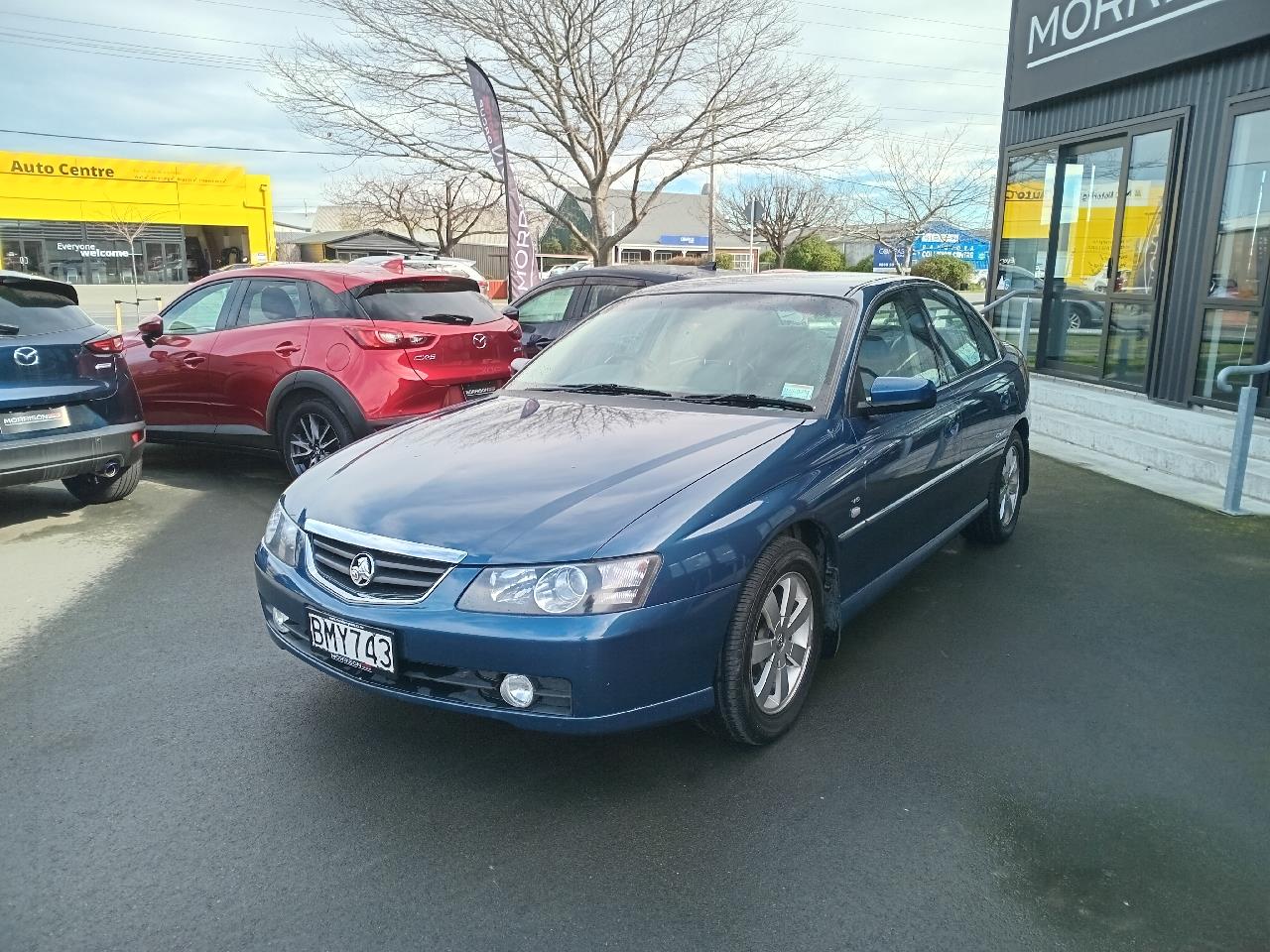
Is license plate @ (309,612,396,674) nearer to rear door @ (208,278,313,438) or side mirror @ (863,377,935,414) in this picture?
side mirror @ (863,377,935,414)

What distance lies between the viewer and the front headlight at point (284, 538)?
10.3 ft

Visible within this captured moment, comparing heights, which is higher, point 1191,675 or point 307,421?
point 307,421

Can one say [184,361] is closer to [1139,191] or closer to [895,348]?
[895,348]

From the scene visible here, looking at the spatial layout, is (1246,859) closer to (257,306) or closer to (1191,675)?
(1191,675)

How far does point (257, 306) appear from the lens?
23.0 ft

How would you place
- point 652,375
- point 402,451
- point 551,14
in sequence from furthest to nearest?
point 551,14 → point 652,375 → point 402,451

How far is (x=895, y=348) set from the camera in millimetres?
4191

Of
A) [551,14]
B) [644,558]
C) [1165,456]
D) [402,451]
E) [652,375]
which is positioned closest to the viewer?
[644,558]

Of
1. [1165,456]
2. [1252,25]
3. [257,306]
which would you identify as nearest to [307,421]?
[257,306]

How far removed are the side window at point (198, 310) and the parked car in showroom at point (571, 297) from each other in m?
2.60

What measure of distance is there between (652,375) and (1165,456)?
519 cm

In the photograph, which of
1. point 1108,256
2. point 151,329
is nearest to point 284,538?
point 151,329

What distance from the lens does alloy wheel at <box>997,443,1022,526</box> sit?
5.41 metres

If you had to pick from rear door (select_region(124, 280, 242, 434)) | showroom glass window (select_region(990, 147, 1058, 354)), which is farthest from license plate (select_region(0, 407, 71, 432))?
showroom glass window (select_region(990, 147, 1058, 354))
